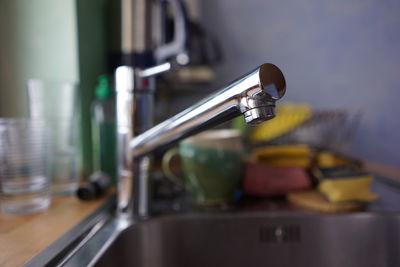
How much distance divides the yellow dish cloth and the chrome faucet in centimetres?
30

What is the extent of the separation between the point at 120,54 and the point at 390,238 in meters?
0.71

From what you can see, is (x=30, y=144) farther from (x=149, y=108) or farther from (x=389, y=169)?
(x=389, y=169)

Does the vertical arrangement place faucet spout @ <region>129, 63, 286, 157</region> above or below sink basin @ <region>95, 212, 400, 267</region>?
above

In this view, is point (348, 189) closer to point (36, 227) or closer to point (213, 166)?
point (213, 166)

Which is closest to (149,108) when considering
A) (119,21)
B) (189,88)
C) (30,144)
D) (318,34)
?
(30,144)

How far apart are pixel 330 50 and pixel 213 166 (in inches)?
27.2

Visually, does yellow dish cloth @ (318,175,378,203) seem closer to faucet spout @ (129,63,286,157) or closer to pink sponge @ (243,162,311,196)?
pink sponge @ (243,162,311,196)

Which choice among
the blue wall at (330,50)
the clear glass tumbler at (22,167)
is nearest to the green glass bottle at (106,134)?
the clear glass tumbler at (22,167)

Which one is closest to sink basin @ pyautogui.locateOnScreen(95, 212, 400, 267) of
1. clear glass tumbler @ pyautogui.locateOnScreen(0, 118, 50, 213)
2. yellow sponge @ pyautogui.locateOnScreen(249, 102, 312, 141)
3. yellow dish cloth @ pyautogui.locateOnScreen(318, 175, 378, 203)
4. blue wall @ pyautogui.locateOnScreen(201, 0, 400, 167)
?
yellow dish cloth @ pyautogui.locateOnScreen(318, 175, 378, 203)

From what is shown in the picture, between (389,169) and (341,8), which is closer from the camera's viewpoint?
(389,169)

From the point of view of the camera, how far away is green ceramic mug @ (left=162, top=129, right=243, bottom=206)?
0.49 meters

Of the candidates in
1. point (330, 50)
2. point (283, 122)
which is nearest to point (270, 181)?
point (283, 122)

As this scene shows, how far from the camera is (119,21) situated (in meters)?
0.83

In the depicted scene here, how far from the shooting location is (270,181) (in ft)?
1.87
